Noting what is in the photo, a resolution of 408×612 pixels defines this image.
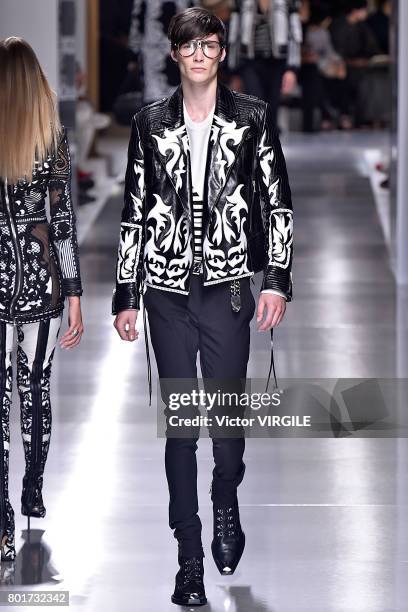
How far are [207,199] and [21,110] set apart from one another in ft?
1.94

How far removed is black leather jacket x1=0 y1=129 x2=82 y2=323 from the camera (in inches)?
173

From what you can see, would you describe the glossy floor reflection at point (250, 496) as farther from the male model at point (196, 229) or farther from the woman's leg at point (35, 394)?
the male model at point (196, 229)

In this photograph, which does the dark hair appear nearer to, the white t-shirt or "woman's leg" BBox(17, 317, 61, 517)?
the white t-shirt

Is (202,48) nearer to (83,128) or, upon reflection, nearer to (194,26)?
(194,26)

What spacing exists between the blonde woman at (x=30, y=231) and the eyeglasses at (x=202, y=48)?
0.45 metres

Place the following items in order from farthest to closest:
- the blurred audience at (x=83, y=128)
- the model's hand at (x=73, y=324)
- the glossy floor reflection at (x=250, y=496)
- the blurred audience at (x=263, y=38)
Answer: the blurred audience at (x=83, y=128) < the blurred audience at (x=263, y=38) < the model's hand at (x=73, y=324) < the glossy floor reflection at (x=250, y=496)

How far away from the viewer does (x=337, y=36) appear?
2195 cm

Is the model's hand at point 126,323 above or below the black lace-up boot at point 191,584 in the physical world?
above

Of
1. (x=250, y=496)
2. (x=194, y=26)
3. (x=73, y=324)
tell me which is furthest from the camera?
(x=250, y=496)

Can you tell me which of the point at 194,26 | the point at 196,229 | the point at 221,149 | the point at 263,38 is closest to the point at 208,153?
the point at 221,149

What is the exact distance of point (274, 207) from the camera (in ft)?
13.9

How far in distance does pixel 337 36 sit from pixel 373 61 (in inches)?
25.0

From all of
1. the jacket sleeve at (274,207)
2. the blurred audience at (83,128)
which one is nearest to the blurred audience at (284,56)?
the blurred audience at (83,128)

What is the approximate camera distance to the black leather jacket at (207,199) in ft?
13.7
